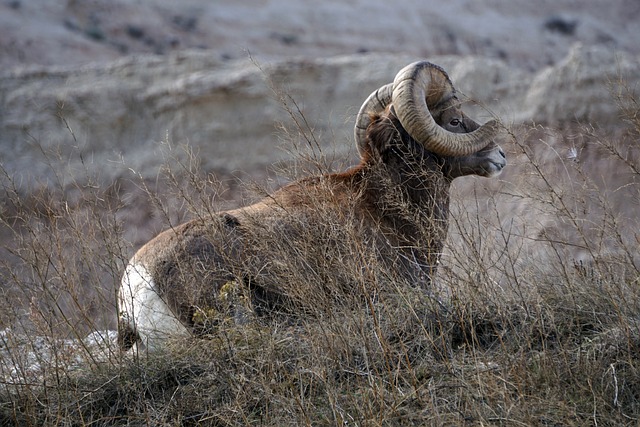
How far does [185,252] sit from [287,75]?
1448 centimetres

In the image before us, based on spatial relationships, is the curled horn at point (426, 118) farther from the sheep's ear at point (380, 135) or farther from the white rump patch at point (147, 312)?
the white rump patch at point (147, 312)

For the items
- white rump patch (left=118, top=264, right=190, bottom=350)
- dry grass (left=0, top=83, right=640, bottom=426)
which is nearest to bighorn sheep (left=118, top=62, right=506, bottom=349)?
white rump patch (left=118, top=264, right=190, bottom=350)

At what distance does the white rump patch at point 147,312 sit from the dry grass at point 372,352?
22cm

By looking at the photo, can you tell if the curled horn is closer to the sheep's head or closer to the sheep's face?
the sheep's head

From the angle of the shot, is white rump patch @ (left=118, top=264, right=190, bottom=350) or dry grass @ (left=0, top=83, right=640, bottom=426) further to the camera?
white rump patch @ (left=118, top=264, right=190, bottom=350)

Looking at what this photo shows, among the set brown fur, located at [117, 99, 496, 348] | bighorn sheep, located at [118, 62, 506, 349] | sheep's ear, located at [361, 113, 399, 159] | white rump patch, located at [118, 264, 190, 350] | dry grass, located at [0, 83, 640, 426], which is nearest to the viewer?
dry grass, located at [0, 83, 640, 426]

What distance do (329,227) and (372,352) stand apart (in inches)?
32.8

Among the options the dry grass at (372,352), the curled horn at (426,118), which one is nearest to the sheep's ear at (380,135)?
the curled horn at (426,118)

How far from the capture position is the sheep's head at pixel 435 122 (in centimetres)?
765

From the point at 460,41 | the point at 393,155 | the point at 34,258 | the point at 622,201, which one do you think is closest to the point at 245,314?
the point at 34,258

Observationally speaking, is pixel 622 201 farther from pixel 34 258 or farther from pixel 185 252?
pixel 34 258

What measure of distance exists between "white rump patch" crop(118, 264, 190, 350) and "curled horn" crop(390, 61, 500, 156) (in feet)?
8.79

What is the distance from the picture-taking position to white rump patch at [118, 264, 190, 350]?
20.1 feet

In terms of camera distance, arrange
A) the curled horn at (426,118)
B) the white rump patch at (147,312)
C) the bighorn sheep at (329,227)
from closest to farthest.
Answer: the bighorn sheep at (329,227), the white rump patch at (147,312), the curled horn at (426,118)
